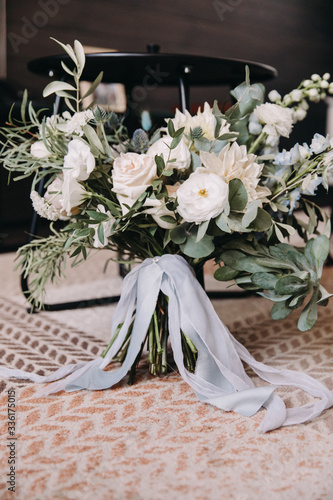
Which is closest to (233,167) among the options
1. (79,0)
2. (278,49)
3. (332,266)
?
(332,266)

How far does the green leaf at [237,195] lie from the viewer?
82cm

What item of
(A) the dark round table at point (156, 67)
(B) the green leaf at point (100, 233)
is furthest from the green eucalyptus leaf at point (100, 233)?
(A) the dark round table at point (156, 67)

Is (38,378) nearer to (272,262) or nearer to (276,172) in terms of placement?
(272,262)

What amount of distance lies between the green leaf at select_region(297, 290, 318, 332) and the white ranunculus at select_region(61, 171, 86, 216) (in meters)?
0.43

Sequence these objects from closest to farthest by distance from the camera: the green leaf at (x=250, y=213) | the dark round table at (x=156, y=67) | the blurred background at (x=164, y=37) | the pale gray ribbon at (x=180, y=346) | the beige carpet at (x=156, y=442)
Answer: the beige carpet at (x=156, y=442) < the green leaf at (x=250, y=213) < the pale gray ribbon at (x=180, y=346) < the dark round table at (x=156, y=67) < the blurred background at (x=164, y=37)

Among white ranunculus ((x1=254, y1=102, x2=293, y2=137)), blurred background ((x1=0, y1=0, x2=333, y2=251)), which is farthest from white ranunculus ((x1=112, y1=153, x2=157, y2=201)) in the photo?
blurred background ((x1=0, y1=0, x2=333, y2=251))

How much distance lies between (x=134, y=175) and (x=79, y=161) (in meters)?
0.09

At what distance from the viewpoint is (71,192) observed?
0.86 metres

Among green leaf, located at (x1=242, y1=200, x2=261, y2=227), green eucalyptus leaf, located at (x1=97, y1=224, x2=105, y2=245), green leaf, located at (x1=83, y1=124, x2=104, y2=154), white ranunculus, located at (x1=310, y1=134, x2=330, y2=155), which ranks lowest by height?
green eucalyptus leaf, located at (x1=97, y1=224, x2=105, y2=245)

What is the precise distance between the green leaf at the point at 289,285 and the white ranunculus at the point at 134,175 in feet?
0.88

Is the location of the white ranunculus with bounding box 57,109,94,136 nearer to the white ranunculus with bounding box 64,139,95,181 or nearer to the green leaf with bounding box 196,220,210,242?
the white ranunculus with bounding box 64,139,95,181

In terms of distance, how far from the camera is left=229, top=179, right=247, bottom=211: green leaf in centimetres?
82

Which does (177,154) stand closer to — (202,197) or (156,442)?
(202,197)

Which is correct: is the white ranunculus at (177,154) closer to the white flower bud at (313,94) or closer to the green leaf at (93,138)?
the green leaf at (93,138)
